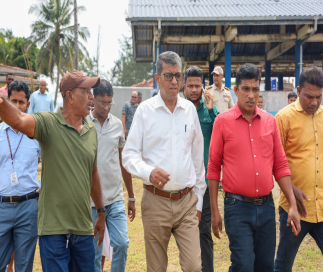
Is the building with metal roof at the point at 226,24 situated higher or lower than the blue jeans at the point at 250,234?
higher

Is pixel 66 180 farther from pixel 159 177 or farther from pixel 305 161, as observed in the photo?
pixel 305 161

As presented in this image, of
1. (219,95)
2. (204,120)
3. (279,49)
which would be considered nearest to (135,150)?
(204,120)

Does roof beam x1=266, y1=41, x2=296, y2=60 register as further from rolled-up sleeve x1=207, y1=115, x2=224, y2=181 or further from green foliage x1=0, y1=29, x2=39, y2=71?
green foliage x1=0, y1=29, x2=39, y2=71

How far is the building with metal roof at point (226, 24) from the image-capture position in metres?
13.1

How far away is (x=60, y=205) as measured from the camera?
2.85 metres

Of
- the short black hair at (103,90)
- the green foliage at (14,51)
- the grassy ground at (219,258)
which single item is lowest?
the grassy ground at (219,258)

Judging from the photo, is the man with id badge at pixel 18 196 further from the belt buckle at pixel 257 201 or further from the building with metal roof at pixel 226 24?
the building with metal roof at pixel 226 24

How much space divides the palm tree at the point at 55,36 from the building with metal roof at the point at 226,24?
1965cm

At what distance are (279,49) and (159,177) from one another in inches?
619

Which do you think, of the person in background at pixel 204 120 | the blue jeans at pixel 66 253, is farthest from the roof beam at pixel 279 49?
the blue jeans at pixel 66 253

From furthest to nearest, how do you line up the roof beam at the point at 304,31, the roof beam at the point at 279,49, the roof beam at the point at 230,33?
the roof beam at the point at 279,49 → the roof beam at the point at 304,31 → the roof beam at the point at 230,33

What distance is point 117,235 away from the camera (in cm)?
403

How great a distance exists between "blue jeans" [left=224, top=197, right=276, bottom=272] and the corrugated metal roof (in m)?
10.3

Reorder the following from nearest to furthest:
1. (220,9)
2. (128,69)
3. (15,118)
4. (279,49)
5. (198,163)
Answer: (15,118), (198,163), (220,9), (279,49), (128,69)
